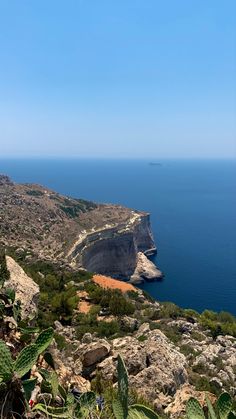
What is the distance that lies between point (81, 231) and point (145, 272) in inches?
665

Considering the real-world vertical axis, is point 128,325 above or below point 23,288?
below

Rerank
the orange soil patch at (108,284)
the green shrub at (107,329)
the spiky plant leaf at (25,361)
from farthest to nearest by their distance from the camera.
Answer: the orange soil patch at (108,284)
the green shrub at (107,329)
the spiky plant leaf at (25,361)

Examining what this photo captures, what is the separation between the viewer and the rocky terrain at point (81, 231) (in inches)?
2371

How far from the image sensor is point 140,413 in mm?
4117

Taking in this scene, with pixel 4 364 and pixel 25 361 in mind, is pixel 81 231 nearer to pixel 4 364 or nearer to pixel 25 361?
pixel 25 361

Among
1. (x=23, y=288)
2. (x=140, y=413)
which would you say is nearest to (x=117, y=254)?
(x=23, y=288)

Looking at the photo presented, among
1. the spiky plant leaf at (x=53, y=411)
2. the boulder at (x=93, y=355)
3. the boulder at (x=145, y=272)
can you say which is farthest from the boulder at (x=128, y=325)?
the boulder at (x=145, y=272)

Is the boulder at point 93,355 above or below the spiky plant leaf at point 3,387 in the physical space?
below

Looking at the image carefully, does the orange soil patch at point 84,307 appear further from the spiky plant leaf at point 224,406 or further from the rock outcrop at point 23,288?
the spiky plant leaf at point 224,406

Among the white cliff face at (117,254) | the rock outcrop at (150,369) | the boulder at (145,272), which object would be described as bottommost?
the boulder at (145,272)

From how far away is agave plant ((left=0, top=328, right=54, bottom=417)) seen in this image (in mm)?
3779

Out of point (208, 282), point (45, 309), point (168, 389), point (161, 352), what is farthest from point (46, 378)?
point (208, 282)

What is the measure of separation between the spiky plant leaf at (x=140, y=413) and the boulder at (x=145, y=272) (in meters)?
76.7

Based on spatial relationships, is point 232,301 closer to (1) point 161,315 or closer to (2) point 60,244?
(2) point 60,244
